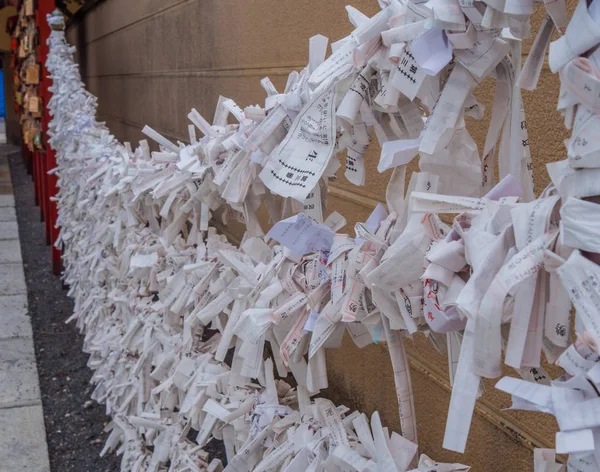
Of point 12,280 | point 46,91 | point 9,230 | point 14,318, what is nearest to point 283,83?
point 14,318

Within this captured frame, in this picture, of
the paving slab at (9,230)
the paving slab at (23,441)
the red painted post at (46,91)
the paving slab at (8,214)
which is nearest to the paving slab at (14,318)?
the red painted post at (46,91)

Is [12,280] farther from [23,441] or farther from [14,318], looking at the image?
[23,441]

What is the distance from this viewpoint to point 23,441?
3.60 metres

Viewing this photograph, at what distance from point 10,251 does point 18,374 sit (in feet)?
10.2

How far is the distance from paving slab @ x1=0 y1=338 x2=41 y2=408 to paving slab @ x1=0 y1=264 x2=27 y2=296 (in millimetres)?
1110

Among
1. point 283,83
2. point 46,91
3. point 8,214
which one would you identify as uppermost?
point 283,83

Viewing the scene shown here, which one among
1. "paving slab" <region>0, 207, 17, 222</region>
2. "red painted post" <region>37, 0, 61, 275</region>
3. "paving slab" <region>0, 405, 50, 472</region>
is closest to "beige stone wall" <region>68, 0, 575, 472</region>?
"red painted post" <region>37, 0, 61, 275</region>

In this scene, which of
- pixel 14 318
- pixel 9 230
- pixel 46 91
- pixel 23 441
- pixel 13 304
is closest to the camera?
pixel 23 441

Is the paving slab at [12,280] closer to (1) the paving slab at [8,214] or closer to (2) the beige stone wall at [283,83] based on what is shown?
(2) the beige stone wall at [283,83]

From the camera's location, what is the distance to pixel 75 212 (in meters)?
4.69

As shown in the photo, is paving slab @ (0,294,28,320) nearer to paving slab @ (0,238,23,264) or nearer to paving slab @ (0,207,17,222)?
paving slab @ (0,238,23,264)

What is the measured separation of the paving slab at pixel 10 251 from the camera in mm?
6896

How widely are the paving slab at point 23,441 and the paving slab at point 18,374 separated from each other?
0.12 metres

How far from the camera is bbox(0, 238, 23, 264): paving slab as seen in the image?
690 centimetres
